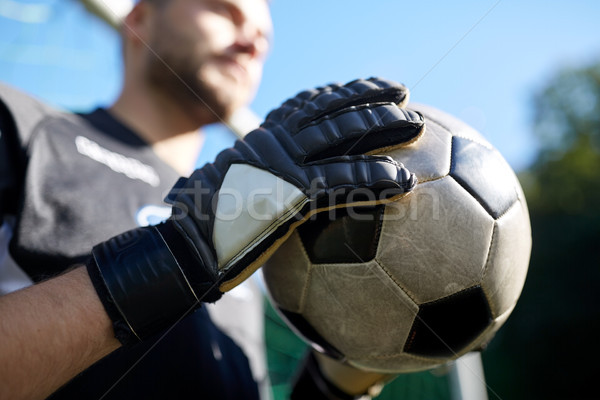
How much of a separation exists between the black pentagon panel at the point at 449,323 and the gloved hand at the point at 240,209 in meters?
0.31

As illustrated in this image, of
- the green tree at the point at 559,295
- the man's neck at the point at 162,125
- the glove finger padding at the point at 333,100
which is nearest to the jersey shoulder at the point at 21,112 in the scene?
the man's neck at the point at 162,125

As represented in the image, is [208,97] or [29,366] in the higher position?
[208,97]

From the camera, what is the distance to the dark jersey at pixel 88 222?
1326mm

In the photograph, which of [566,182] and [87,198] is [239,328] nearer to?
[87,198]

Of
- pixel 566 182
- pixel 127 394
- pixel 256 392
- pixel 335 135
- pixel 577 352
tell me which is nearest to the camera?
pixel 335 135

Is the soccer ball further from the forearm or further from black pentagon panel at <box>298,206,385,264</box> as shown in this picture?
the forearm

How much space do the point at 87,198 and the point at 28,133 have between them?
266 mm

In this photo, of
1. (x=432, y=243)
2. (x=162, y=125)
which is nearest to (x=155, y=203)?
(x=162, y=125)

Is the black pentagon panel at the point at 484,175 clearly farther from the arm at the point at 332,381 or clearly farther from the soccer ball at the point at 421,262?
the arm at the point at 332,381

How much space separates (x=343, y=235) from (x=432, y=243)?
21cm

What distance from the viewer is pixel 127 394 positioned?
132 cm

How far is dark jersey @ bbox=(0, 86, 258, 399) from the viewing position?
4.35 ft

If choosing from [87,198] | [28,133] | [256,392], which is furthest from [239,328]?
[28,133]

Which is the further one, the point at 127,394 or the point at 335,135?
the point at 127,394
